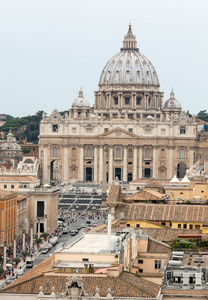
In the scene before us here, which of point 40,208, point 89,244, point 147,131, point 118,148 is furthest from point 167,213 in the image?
point 147,131

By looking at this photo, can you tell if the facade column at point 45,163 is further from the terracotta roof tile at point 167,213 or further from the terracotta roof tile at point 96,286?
the terracotta roof tile at point 96,286

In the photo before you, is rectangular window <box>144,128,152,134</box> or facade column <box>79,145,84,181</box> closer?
facade column <box>79,145,84,181</box>

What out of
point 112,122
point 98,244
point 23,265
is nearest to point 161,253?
point 98,244

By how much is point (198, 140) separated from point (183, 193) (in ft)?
390

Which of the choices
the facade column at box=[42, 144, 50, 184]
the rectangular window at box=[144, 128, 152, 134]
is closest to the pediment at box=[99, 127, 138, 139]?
the rectangular window at box=[144, 128, 152, 134]

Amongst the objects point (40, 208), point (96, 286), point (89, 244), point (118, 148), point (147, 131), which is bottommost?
point (96, 286)

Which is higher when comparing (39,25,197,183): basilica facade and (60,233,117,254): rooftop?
(39,25,197,183): basilica facade

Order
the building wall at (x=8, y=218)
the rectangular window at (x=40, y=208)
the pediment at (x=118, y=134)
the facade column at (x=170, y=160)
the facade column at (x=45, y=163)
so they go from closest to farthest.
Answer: the building wall at (x=8, y=218) < the rectangular window at (x=40, y=208) < the facade column at (x=45, y=163) < the facade column at (x=170, y=160) < the pediment at (x=118, y=134)

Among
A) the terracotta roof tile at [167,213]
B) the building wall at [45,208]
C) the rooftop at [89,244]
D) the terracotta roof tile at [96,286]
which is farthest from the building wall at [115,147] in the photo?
the terracotta roof tile at [96,286]

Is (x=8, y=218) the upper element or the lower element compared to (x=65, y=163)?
lower

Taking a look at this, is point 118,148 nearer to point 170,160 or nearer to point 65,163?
point 170,160

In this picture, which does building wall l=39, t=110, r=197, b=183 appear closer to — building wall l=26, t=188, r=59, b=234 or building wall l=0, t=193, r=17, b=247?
building wall l=26, t=188, r=59, b=234

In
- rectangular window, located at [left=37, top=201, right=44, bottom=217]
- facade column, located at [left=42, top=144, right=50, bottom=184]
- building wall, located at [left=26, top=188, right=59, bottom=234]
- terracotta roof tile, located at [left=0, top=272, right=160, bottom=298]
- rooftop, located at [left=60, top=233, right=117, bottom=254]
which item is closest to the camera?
terracotta roof tile, located at [left=0, top=272, right=160, bottom=298]

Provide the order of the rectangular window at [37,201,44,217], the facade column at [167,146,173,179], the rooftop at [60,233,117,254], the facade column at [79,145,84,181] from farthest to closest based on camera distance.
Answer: the facade column at [79,145,84,181] < the facade column at [167,146,173,179] < the rectangular window at [37,201,44,217] < the rooftop at [60,233,117,254]
